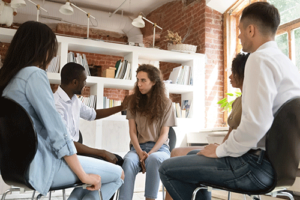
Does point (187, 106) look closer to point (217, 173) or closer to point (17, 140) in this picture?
point (217, 173)

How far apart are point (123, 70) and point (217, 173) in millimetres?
3147

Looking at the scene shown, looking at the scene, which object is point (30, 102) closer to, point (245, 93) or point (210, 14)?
point (245, 93)

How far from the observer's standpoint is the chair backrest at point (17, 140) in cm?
126

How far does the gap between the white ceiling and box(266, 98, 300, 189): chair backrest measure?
5746mm

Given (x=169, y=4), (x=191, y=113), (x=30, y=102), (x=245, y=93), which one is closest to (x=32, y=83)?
(x=30, y=102)

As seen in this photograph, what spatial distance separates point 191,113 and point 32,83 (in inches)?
139

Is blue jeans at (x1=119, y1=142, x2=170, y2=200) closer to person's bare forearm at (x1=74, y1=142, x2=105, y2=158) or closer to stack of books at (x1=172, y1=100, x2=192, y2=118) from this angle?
person's bare forearm at (x1=74, y1=142, x2=105, y2=158)

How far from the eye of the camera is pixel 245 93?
1.26 m

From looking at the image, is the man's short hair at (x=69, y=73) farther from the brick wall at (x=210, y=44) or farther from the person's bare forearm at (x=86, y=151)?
the brick wall at (x=210, y=44)

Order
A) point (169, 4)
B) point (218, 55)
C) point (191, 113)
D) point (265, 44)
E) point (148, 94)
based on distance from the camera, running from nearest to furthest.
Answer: point (265, 44)
point (148, 94)
point (191, 113)
point (218, 55)
point (169, 4)

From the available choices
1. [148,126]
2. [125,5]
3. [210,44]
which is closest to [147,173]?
[148,126]

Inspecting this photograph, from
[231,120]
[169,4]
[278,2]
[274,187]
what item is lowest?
[274,187]

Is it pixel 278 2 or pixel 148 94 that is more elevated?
pixel 278 2

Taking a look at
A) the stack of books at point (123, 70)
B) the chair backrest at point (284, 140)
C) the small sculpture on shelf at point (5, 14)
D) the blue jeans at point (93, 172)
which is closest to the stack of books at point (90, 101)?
the stack of books at point (123, 70)
